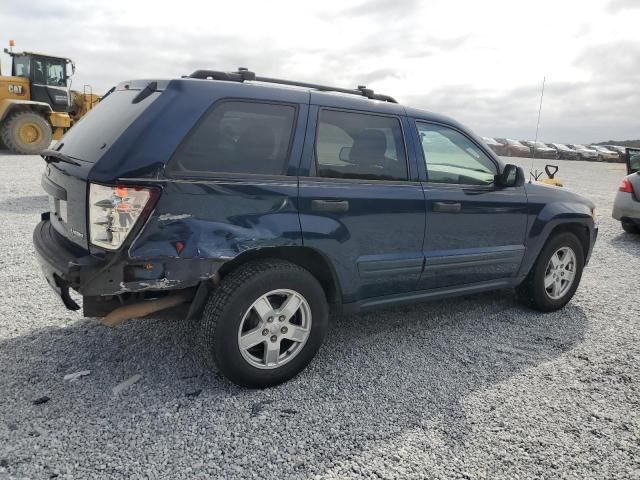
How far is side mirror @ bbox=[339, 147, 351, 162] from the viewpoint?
3.23 m

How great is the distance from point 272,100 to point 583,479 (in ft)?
8.59

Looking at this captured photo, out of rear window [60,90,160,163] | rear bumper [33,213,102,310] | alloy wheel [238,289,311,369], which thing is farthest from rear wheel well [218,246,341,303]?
rear window [60,90,160,163]

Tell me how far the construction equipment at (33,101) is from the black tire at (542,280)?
1578 centimetres

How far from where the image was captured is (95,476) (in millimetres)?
2197

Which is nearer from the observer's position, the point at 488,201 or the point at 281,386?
the point at 281,386

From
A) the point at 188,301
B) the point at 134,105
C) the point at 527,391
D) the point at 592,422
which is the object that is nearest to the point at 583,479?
the point at 592,422

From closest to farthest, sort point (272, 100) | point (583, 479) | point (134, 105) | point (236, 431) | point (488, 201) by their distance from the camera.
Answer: point (583, 479), point (236, 431), point (134, 105), point (272, 100), point (488, 201)

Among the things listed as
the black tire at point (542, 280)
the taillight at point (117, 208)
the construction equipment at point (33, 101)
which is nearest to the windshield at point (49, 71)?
the construction equipment at point (33, 101)

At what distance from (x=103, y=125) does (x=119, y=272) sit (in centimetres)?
95

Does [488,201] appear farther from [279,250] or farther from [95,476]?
[95,476]

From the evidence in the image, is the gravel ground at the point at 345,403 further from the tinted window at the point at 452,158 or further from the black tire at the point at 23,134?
the black tire at the point at 23,134

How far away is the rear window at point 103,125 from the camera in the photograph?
8.87ft

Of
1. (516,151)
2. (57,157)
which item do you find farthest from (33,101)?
(516,151)

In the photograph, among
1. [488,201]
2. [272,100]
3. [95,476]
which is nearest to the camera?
[95,476]
